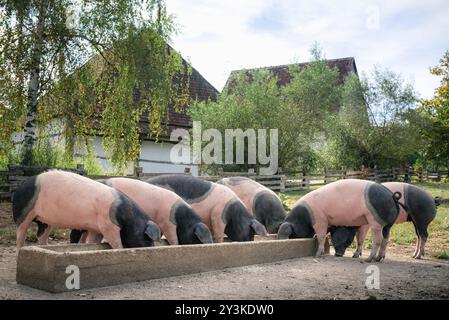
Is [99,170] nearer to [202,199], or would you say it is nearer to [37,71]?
[37,71]

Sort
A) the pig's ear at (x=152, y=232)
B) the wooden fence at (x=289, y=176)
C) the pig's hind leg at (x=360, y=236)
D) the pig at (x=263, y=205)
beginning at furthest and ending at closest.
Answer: the wooden fence at (x=289, y=176) < the pig at (x=263, y=205) < the pig's hind leg at (x=360, y=236) < the pig's ear at (x=152, y=232)

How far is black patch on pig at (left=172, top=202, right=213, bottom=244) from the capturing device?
19.9 feet

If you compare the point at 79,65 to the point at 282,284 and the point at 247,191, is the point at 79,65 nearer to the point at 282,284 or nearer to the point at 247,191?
the point at 247,191

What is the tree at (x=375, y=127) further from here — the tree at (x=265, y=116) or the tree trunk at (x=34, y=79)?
the tree trunk at (x=34, y=79)

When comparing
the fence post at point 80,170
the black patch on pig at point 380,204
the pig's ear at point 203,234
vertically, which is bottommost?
the pig's ear at point 203,234

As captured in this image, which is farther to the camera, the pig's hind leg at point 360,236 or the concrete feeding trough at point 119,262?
the pig's hind leg at point 360,236

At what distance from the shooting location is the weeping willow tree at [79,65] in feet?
37.7

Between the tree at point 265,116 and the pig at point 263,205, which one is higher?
the tree at point 265,116

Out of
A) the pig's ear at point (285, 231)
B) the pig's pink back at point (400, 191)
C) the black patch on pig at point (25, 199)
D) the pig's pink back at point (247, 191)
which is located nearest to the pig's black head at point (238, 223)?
the pig's ear at point (285, 231)

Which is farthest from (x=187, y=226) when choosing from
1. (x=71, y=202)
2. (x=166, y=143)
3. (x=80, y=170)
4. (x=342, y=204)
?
(x=166, y=143)

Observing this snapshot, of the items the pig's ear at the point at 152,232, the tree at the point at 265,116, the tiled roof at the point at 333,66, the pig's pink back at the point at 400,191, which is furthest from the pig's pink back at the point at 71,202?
the tiled roof at the point at 333,66

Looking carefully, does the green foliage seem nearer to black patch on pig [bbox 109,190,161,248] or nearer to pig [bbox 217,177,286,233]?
pig [bbox 217,177,286,233]

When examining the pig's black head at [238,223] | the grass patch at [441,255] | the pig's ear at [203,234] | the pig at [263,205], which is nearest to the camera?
the pig's ear at [203,234]

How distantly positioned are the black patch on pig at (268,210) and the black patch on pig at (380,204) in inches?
85.9
